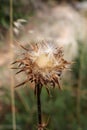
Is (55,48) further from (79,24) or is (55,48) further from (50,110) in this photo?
(79,24)

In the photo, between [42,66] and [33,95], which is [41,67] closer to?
[42,66]

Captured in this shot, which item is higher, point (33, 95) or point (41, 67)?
point (41, 67)

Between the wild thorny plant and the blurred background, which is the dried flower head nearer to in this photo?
the wild thorny plant

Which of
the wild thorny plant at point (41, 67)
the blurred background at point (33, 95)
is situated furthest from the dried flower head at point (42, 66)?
the blurred background at point (33, 95)

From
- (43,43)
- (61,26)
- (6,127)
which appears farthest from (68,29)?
(43,43)

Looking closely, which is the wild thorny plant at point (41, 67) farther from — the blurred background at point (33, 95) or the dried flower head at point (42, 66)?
→ the blurred background at point (33, 95)

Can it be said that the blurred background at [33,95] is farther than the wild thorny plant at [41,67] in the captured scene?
Yes

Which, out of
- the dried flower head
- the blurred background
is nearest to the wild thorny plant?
the dried flower head

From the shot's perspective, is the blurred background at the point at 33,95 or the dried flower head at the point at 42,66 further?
the blurred background at the point at 33,95

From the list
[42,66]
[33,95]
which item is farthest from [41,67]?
[33,95]

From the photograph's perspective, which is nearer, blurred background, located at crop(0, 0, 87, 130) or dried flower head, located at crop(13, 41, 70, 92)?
dried flower head, located at crop(13, 41, 70, 92)
